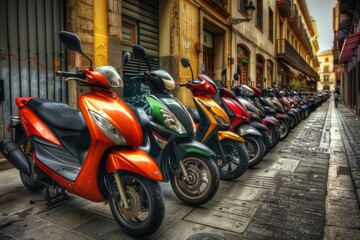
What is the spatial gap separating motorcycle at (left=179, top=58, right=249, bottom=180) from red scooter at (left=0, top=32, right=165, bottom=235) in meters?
1.38

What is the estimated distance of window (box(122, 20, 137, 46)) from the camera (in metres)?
6.49

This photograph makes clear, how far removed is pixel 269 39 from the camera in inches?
723

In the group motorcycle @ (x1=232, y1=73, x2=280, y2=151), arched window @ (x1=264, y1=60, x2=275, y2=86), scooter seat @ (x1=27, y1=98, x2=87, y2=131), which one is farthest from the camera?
arched window @ (x1=264, y1=60, x2=275, y2=86)

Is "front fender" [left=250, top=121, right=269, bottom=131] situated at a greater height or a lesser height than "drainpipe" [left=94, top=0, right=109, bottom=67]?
lesser

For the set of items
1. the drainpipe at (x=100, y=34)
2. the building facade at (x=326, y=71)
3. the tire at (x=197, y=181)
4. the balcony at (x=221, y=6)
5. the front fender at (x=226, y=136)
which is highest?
the building facade at (x=326, y=71)

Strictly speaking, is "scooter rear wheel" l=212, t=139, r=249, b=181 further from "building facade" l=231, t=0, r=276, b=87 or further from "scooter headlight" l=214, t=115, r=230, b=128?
"building facade" l=231, t=0, r=276, b=87

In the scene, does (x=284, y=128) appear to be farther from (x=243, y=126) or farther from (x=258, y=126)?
(x=243, y=126)

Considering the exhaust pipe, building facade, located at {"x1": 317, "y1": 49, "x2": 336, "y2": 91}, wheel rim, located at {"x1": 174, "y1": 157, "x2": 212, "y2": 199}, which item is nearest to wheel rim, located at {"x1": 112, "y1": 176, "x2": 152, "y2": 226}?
wheel rim, located at {"x1": 174, "y1": 157, "x2": 212, "y2": 199}

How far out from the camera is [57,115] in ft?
8.34

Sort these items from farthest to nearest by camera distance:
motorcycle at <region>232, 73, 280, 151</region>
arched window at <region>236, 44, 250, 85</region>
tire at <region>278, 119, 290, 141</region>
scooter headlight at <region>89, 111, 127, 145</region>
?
arched window at <region>236, 44, 250, 85</region> → tire at <region>278, 119, 290, 141</region> → motorcycle at <region>232, 73, 280, 151</region> → scooter headlight at <region>89, 111, 127, 145</region>

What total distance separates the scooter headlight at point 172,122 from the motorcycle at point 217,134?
0.93 meters

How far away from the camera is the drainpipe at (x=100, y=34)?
17.4 feet

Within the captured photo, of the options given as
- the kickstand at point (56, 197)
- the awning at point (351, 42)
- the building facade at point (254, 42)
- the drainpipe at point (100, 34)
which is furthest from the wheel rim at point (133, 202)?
the awning at point (351, 42)

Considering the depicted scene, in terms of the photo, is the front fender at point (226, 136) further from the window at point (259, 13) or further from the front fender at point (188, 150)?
the window at point (259, 13)
